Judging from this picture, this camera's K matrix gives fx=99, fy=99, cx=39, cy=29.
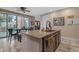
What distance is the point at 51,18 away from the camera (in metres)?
2.27

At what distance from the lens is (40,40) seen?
2.20 meters

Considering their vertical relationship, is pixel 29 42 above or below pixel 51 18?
below

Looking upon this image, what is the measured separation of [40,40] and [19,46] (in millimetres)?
490

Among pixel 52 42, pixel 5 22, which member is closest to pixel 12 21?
pixel 5 22

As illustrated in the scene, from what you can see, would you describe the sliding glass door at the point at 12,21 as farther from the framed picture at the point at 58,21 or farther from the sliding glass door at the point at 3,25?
the framed picture at the point at 58,21

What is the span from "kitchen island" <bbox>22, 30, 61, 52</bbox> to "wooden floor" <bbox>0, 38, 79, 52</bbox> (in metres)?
0.11

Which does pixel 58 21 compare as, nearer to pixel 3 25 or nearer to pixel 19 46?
pixel 19 46

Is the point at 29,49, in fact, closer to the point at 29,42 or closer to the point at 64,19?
the point at 29,42

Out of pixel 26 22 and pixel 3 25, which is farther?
pixel 26 22

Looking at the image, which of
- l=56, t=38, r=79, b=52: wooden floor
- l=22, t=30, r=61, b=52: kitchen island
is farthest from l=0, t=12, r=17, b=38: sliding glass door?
l=56, t=38, r=79, b=52: wooden floor

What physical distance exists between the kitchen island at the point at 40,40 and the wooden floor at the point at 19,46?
0.11m

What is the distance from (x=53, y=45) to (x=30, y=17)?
84 cm

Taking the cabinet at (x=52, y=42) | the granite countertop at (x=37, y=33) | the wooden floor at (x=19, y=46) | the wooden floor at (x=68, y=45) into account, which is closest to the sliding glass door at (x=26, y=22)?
the granite countertop at (x=37, y=33)
